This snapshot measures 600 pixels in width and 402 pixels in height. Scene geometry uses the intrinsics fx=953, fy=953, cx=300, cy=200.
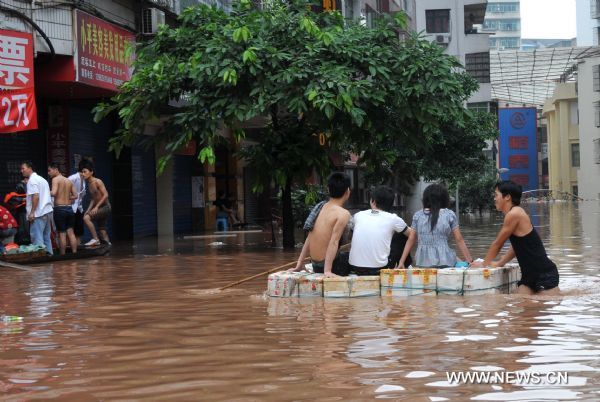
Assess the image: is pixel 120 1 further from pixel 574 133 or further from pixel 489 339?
pixel 574 133

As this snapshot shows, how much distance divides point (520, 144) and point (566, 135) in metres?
12.8

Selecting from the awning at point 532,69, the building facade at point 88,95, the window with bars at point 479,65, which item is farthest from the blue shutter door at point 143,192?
the window with bars at point 479,65

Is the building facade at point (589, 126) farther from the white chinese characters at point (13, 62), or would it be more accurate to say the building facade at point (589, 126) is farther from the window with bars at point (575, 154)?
the white chinese characters at point (13, 62)

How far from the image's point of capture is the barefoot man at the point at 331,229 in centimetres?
962

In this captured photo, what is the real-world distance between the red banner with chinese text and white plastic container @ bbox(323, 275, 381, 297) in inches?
413

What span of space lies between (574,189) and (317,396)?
267 ft

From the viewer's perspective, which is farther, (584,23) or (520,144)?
(584,23)

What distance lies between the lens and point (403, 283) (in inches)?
375

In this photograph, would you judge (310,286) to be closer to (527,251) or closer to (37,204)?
(527,251)

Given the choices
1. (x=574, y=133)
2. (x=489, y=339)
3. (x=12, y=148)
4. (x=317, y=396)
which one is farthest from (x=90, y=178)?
(x=574, y=133)

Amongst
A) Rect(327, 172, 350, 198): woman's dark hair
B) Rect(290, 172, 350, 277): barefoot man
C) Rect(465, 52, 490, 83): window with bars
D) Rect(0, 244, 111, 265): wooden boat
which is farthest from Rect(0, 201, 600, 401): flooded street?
Rect(465, 52, 490, 83): window with bars

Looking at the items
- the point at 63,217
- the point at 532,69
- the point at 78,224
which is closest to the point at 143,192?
the point at 78,224

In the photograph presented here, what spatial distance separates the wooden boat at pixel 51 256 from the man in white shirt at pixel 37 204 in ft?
0.63

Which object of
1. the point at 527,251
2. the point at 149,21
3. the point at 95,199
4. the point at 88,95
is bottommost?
the point at 527,251
